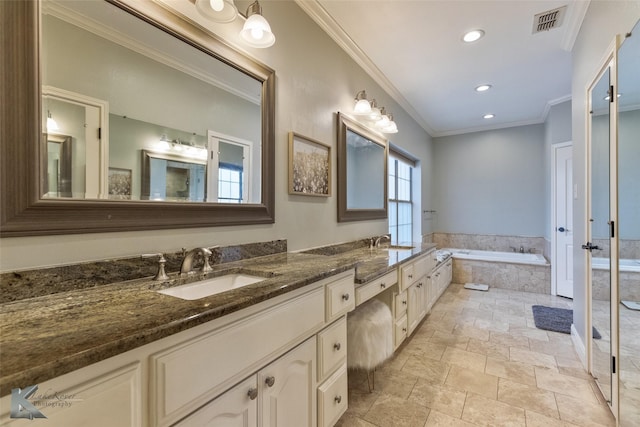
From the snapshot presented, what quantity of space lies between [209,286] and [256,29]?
4.24 feet

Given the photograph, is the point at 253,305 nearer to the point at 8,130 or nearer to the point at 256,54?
the point at 8,130

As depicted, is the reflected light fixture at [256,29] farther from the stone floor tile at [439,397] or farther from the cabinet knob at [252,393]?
the stone floor tile at [439,397]

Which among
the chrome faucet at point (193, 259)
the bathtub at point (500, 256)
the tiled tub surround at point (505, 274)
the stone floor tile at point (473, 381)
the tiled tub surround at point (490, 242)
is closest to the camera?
the chrome faucet at point (193, 259)

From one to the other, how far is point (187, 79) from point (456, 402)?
2.41m

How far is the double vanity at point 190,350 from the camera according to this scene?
0.56 m

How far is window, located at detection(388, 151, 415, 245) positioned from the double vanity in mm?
2417

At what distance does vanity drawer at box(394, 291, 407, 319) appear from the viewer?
2.21 meters

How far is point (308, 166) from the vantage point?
81.0 inches

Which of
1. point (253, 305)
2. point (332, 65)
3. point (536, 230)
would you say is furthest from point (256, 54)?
point (536, 230)

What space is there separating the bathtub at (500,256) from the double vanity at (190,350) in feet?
12.7

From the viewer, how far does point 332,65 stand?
2.36 metres

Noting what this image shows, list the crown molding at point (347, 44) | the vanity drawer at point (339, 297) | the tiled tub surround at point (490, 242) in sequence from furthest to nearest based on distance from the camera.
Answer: the tiled tub surround at point (490, 242) < the crown molding at point (347, 44) < the vanity drawer at point (339, 297)

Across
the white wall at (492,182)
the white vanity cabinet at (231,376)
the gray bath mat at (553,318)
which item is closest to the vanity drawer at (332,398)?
the white vanity cabinet at (231,376)

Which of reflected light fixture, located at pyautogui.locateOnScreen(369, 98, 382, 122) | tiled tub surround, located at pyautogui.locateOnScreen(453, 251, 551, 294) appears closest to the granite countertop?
reflected light fixture, located at pyautogui.locateOnScreen(369, 98, 382, 122)
